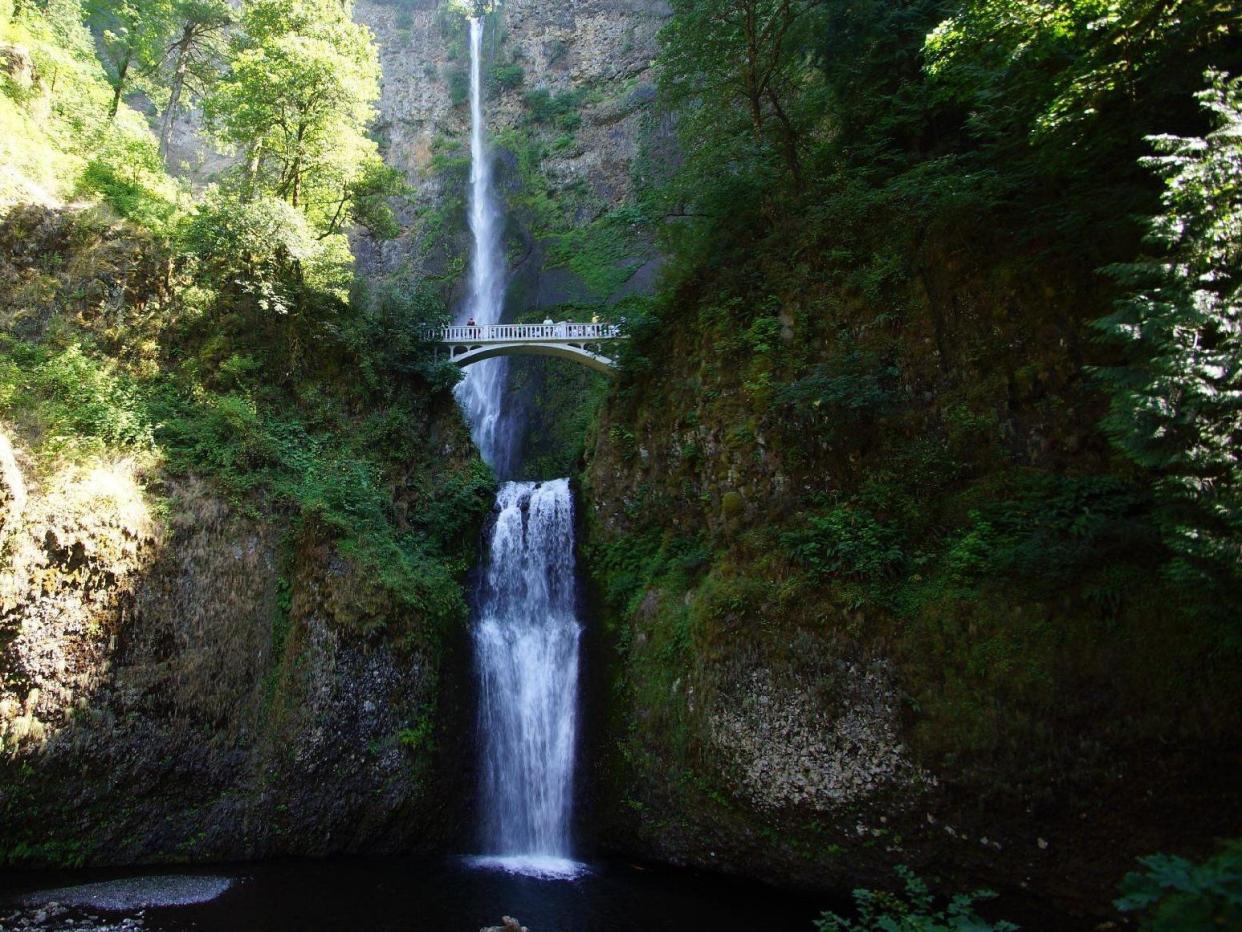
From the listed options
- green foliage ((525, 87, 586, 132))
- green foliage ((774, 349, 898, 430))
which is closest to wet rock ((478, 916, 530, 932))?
green foliage ((774, 349, 898, 430))

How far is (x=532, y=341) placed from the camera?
→ 818 inches

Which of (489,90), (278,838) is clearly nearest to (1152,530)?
(278,838)

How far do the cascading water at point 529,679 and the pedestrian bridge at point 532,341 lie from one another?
502 centimetres

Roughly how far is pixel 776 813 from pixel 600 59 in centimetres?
3504

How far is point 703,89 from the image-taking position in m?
15.9

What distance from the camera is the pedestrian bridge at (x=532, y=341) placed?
803 inches

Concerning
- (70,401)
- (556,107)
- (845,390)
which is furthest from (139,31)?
(845,390)

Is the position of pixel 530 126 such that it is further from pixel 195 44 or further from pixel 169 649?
pixel 169 649

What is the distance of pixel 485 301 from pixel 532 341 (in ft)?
28.8

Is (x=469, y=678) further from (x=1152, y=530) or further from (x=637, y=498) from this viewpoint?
(x=1152, y=530)

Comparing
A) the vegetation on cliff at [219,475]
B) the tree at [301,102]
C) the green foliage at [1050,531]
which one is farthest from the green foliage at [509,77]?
the green foliage at [1050,531]

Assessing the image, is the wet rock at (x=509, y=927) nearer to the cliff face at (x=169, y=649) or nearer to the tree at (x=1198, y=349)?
the cliff face at (x=169, y=649)

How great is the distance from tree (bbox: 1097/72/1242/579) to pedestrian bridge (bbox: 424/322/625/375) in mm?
14875

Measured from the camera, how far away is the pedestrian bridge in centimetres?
2039
